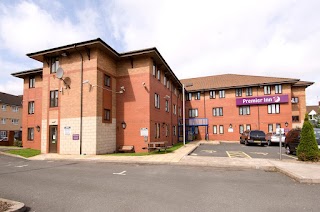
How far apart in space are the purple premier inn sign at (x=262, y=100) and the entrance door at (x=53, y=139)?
83.4ft

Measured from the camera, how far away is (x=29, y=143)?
22.6 metres

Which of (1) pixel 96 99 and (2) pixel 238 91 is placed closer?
(1) pixel 96 99

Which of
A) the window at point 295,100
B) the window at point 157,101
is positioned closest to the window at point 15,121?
the window at point 157,101

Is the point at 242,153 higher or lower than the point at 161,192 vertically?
lower

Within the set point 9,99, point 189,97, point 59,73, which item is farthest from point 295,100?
point 9,99

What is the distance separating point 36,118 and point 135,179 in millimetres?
19281

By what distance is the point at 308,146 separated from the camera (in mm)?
12023

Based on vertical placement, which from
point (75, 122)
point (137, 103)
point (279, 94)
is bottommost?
point (75, 122)

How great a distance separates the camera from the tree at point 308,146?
11.8m

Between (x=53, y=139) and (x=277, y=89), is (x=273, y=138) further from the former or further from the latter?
(x=53, y=139)

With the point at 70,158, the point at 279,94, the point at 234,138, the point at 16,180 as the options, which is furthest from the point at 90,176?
the point at 279,94

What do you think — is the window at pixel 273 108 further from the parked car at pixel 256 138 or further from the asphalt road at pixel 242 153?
the asphalt road at pixel 242 153

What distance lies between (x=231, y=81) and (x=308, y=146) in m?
23.6

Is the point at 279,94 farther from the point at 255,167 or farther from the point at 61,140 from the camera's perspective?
the point at 61,140
